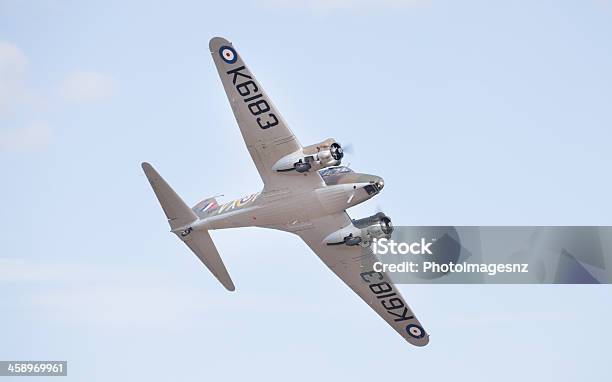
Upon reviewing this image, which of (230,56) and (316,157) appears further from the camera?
(230,56)

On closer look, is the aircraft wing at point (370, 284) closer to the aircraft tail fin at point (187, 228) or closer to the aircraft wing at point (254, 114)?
the aircraft tail fin at point (187, 228)

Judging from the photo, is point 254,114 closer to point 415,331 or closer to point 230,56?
point 230,56

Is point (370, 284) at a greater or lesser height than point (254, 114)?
lesser

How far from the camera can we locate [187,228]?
72.0 m

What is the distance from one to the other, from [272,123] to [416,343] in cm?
1894

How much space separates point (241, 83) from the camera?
65.8m

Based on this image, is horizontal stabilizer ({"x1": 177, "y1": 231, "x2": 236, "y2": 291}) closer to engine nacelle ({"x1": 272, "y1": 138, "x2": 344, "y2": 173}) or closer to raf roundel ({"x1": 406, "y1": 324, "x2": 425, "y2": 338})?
engine nacelle ({"x1": 272, "y1": 138, "x2": 344, "y2": 173})

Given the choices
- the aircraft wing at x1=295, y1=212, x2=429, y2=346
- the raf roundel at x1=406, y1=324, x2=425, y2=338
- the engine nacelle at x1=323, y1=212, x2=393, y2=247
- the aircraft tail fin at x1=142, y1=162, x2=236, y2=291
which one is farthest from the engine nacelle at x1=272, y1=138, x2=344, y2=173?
the raf roundel at x1=406, y1=324, x2=425, y2=338

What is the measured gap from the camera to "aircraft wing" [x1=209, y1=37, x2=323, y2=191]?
65625mm

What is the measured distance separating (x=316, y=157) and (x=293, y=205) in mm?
4554

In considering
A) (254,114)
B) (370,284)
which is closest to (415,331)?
(370,284)

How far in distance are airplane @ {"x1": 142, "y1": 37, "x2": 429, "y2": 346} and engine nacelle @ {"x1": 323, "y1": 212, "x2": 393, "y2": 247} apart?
0.19 ft
